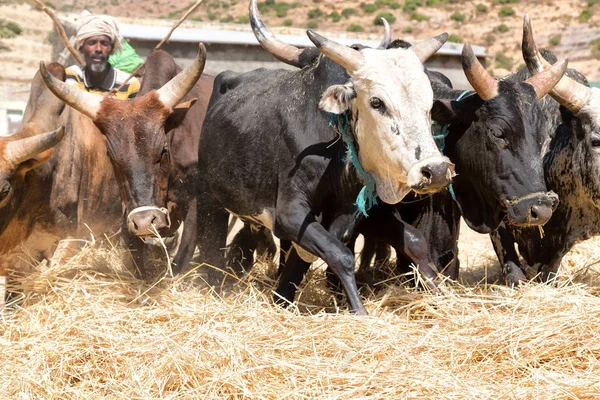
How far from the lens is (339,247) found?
453cm

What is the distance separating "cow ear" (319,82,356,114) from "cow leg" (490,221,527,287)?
1586 mm

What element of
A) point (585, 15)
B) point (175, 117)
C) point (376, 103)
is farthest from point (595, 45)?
point (376, 103)

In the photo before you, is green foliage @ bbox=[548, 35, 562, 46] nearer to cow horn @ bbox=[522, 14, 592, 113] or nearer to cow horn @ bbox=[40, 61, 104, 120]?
cow horn @ bbox=[522, 14, 592, 113]

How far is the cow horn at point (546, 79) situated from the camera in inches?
195

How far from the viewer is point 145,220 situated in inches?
185

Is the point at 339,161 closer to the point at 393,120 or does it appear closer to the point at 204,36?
the point at 393,120

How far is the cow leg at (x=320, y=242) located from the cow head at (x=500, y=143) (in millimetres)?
875

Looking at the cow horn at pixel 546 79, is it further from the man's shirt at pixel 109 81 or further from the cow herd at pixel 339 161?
the man's shirt at pixel 109 81

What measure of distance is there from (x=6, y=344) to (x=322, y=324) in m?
1.61

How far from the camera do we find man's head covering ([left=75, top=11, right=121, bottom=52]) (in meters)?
7.05

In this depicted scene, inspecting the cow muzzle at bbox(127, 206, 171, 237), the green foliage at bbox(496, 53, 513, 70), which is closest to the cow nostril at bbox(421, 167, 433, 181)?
the cow muzzle at bbox(127, 206, 171, 237)

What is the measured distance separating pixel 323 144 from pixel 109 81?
2.87 metres

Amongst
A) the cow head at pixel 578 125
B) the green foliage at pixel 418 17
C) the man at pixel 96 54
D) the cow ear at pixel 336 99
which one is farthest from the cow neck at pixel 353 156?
the green foliage at pixel 418 17

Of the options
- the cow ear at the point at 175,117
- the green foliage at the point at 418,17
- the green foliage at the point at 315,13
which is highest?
the cow ear at the point at 175,117
